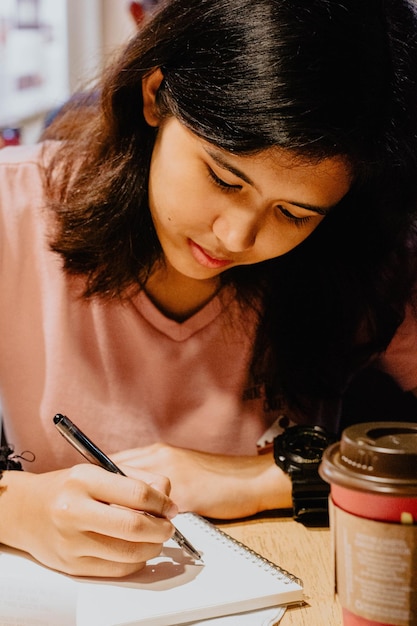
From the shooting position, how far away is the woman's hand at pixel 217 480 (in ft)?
3.58

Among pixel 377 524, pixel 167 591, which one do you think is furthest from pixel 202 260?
pixel 377 524

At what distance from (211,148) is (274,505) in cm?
47

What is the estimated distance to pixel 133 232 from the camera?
125 cm

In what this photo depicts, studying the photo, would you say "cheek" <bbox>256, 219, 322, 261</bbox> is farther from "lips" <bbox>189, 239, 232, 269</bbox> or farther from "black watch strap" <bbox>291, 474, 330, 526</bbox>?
"black watch strap" <bbox>291, 474, 330, 526</bbox>

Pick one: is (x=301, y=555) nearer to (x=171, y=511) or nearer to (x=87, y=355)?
(x=171, y=511)

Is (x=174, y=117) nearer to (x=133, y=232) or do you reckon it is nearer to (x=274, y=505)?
(x=133, y=232)

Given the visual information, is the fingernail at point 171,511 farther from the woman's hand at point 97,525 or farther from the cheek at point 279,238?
the cheek at point 279,238

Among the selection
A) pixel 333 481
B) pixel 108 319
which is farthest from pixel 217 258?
pixel 333 481

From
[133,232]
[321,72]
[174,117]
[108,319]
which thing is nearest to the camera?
[321,72]

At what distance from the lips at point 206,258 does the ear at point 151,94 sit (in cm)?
18

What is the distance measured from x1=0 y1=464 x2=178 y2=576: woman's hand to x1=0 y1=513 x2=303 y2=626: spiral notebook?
2 centimetres

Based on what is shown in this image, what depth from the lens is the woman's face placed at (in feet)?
3.29

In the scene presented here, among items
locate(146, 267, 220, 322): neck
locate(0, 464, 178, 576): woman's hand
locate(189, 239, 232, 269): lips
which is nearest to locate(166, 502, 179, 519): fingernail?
locate(0, 464, 178, 576): woman's hand

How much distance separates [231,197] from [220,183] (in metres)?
0.02
